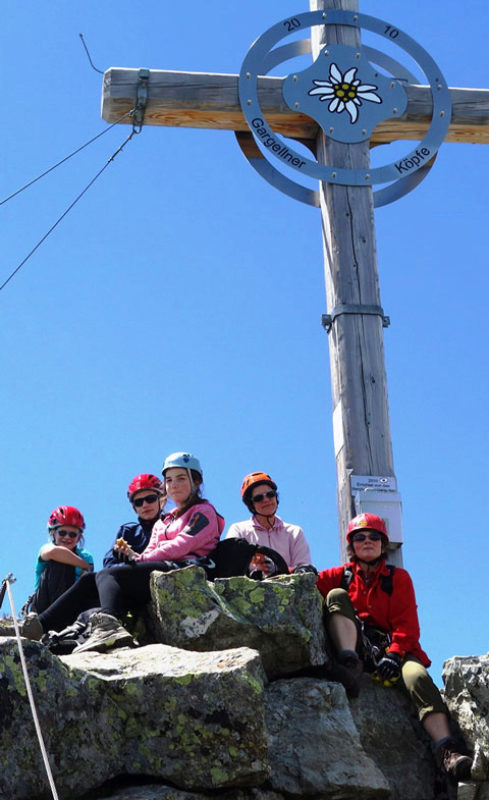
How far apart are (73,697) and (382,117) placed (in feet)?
21.0

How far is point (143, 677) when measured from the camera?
20.9ft

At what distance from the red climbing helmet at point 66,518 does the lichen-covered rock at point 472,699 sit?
2993 millimetres

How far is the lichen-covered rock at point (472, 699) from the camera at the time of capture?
23.3 feet

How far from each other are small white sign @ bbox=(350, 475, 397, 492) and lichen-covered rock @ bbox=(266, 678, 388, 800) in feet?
7.49

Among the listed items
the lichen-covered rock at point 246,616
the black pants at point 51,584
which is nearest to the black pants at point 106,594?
the lichen-covered rock at point 246,616

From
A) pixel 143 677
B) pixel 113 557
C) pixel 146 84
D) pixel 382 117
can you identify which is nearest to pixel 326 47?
pixel 382 117

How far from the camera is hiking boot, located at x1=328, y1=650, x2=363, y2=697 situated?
7.44 m

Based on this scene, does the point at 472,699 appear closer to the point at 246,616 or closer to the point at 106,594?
the point at 246,616

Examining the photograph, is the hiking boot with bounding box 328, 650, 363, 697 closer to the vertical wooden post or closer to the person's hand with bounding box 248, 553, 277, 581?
the person's hand with bounding box 248, 553, 277, 581

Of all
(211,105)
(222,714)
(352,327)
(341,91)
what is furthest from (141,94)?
(222,714)

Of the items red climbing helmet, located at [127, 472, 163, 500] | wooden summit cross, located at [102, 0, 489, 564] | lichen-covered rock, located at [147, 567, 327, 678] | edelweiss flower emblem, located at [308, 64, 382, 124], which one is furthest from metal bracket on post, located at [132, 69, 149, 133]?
lichen-covered rock, located at [147, 567, 327, 678]

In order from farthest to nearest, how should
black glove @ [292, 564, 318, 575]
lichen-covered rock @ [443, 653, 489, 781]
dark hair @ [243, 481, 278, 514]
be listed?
dark hair @ [243, 481, 278, 514] < black glove @ [292, 564, 318, 575] < lichen-covered rock @ [443, 653, 489, 781]

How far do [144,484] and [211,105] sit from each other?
3663 millimetres

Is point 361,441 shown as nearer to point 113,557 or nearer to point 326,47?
point 113,557
